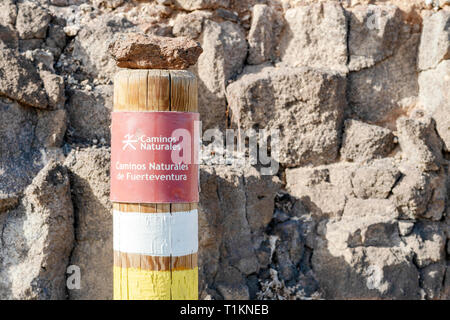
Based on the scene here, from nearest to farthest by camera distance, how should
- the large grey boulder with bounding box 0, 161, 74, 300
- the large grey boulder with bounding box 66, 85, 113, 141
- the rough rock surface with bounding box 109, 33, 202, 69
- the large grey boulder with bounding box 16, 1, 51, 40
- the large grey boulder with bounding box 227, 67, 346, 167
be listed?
the rough rock surface with bounding box 109, 33, 202, 69, the large grey boulder with bounding box 0, 161, 74, 300, the large grey boulder with bounding box 66, 85, 113, 141, the large grey boulder with bounding box 16, 1, 51, 40, the large grey boulder with bounding box 227, 67, 346, 167

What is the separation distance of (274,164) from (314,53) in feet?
4.04

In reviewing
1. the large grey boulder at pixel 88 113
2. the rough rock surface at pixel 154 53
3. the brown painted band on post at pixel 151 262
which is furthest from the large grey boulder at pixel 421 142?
the brown painted band on post at pixel 151 262

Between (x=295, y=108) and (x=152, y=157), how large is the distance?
2.98 m

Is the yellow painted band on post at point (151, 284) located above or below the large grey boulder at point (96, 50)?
below

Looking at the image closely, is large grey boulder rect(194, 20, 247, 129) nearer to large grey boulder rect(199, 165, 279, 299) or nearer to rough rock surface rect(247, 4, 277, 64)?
rough rock surface rect(247, 4, 277, 64)

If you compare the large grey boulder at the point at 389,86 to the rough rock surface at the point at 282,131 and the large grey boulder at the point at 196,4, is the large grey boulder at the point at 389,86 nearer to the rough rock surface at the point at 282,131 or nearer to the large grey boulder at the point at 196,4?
the rough rock surface at the point at 282,131

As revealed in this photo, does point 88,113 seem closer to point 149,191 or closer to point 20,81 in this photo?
point 20,81

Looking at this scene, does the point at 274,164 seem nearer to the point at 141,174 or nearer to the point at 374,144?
the point at 374,144

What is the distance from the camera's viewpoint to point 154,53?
154 inches

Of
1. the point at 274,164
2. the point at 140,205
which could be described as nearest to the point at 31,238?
the point at 140,205

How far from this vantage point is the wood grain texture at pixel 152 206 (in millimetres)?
3566

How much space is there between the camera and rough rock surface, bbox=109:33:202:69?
12.8 feet

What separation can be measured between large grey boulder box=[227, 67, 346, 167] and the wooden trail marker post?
259 cm

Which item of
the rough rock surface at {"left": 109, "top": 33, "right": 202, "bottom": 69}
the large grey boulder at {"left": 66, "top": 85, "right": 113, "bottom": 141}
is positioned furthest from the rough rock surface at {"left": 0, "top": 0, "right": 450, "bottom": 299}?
the rough rock surface at {"left": 109, "top": 33, "right": 202, "bottom": 69}
